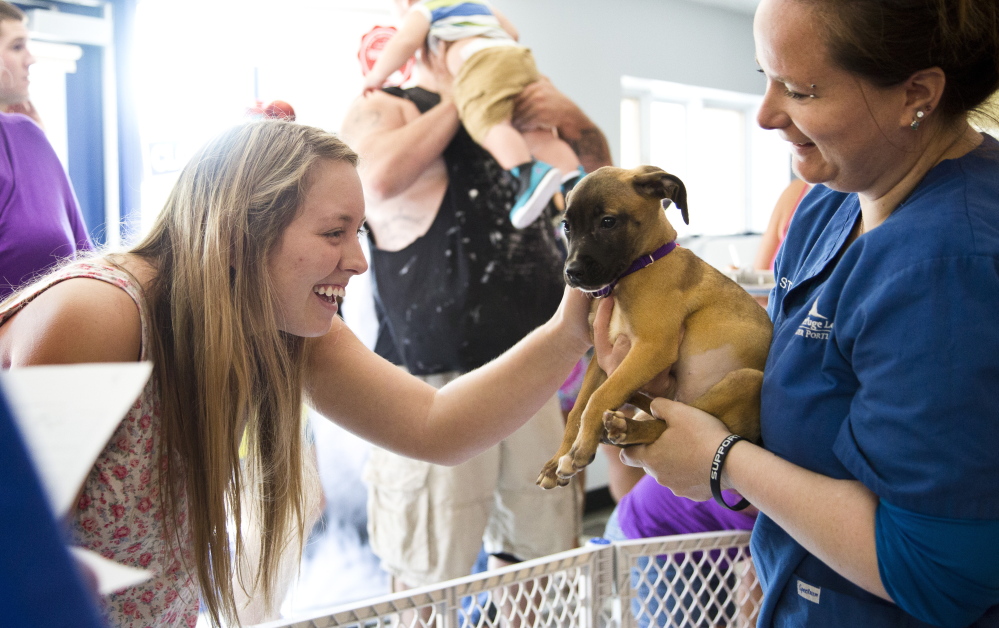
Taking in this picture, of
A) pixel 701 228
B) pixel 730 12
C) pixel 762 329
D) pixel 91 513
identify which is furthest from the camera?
pixel 701 228

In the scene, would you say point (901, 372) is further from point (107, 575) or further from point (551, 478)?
point (107, 575)

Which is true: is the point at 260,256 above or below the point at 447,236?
above

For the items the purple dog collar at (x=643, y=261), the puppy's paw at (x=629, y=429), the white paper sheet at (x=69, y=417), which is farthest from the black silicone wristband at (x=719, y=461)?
the white paper sheet at (x=69, y=417)

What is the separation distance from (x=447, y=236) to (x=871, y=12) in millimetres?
2000

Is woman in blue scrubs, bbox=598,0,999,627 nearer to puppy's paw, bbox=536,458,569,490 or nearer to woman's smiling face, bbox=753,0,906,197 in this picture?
woman's smiling face, bbox=753,0,906,197

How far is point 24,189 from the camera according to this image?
1.88 metres

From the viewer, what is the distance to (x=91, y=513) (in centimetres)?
101

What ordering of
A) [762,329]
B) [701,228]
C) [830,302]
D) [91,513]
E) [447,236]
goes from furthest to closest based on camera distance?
1. [701,228]
2. [447,236]
3. [762,329]
4. [91,513]
5. [830,302]

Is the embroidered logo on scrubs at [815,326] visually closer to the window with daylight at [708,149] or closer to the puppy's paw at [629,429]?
the puppy's paw at [629,429]

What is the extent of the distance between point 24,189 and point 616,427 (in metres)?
1.66

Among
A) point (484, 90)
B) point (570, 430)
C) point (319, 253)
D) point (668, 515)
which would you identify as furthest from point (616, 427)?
point (484, 90)

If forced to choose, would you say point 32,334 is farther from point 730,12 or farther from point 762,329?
point 730,12

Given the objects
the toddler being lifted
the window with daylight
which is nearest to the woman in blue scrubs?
the toddler being lifted

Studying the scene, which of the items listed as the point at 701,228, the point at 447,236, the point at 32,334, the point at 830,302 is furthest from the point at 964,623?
the point at 701,228
